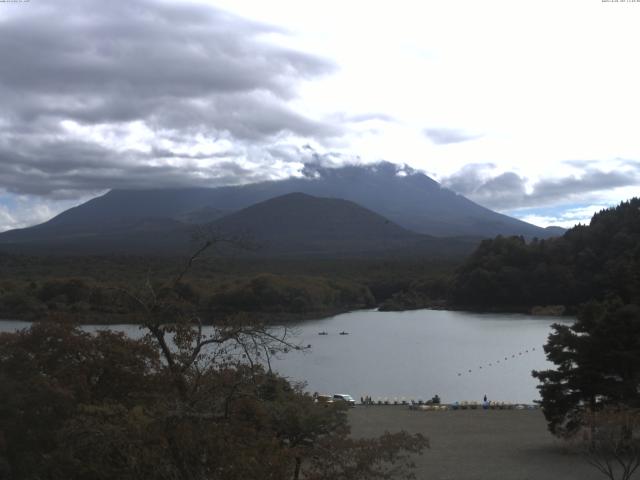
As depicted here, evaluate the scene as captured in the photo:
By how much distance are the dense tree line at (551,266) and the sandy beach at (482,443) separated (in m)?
34.9

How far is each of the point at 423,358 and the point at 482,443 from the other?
17317mm

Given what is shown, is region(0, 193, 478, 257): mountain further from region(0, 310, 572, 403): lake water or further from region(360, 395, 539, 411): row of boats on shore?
region(360, 395, 539, 411): row of boats on shore

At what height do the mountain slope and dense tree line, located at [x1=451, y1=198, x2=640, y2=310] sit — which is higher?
the mountain slope

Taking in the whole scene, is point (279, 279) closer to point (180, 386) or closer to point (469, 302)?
point (469, 302)

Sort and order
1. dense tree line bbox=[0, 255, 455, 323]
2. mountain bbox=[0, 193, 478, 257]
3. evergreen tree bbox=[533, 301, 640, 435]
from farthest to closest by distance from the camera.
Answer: mountain bbox=[0, 193, 478, 257], dense tree line bbox=[0, 255, 455, 323], evergreen tree bbox=[533, 301, 640, 435]

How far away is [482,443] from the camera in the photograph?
15750mm

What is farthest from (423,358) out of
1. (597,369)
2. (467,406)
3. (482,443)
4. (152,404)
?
(152,404)

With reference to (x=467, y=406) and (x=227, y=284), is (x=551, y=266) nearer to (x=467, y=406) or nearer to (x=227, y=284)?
(x=227, y=284)

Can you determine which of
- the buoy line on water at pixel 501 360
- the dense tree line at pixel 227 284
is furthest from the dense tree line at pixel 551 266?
the buoy line on water at pixel 501 360

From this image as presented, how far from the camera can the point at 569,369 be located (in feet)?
46.0

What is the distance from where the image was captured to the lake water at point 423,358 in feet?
85.7

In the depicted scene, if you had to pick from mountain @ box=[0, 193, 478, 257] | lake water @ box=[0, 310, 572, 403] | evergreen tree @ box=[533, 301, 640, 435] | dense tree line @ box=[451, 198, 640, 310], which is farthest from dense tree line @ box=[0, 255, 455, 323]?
mountain @ box=[0, 193, 478, 257]

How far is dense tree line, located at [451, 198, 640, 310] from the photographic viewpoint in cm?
5362

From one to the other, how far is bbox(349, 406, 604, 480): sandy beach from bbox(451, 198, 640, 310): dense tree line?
3491 centimetres
